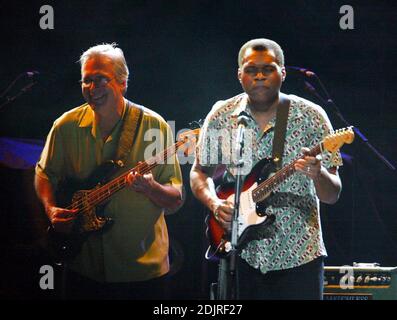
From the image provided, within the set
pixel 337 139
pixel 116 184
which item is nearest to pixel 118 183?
pixel 116 184

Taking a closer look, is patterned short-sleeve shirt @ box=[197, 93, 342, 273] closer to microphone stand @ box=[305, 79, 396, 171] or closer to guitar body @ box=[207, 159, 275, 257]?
A: guitar body @ box=[207, 159, 275, 257]

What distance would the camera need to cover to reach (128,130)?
145 inches

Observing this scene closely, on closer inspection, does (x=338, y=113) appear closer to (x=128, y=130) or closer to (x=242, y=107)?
(x=242, y=107)

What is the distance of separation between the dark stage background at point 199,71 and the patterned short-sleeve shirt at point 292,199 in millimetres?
509

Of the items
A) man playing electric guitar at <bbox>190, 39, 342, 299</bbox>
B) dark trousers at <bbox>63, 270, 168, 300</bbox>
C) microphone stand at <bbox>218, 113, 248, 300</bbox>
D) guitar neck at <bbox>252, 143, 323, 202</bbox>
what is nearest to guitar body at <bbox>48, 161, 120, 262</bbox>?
dark trousers at <bbox>63, 270, 168, 300</bbox>

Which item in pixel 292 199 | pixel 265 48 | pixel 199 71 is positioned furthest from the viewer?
pixel 199 71

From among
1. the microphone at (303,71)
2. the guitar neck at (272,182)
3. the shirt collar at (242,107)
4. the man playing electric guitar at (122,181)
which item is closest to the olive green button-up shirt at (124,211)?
the man playing electric guitar at (122,181)

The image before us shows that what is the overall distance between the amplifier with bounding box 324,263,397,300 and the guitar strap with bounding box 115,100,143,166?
4.30ft

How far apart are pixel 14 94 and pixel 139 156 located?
0.94 meters

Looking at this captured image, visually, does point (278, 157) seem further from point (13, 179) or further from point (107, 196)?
point (13, 179)

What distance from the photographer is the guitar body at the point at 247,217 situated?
3.26 metres

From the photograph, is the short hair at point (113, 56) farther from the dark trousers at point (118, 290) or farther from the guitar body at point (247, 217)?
the dark trousers at point (118, 290)

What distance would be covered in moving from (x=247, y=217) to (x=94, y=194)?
0.92 meters
